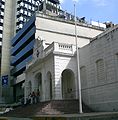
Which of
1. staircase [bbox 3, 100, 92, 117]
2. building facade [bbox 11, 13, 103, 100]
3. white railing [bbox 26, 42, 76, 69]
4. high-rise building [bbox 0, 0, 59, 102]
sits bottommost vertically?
staircase [bbox 3, 100, 92, 117]

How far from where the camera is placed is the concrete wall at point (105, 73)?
22.0m

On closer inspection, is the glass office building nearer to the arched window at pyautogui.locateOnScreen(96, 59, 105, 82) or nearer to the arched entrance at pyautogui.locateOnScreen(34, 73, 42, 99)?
the arched entrance at pyautogui.locateOnScreen(34, 73, 42, 99)

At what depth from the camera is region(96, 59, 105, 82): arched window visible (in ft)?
77.8

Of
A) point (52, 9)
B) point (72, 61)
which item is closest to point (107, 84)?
point (72, 61)

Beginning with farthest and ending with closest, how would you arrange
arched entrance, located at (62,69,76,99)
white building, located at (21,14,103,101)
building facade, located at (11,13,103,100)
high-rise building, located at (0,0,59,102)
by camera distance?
high-rise building, located at (0,0,59,102), building facade, located at (11,13,103,100), arched entrance, located at (62,69,76,99), white building, located at (21,14,103,101)

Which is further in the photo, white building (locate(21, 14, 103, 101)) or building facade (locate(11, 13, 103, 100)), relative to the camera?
building facade (locate(11, 13, 103, 100))

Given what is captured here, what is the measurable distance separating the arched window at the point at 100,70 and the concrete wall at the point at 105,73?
0.84 ft

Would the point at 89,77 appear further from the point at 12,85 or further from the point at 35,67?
the point at 12,85

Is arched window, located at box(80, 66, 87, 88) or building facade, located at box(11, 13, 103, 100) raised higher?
building facade, located at box(11, 13, 103, 100)

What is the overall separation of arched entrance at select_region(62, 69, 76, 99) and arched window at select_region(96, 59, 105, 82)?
15.3 feet

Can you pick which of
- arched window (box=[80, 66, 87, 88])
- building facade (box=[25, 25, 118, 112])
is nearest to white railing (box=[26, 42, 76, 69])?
building facade (box=[25, 25, 118, 112])

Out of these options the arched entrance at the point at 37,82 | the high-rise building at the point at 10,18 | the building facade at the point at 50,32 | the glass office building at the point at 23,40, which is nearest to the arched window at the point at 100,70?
the arched entrance at the point at 37,82

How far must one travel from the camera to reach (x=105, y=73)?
23156 millimetres

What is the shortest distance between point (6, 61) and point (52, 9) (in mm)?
22882
